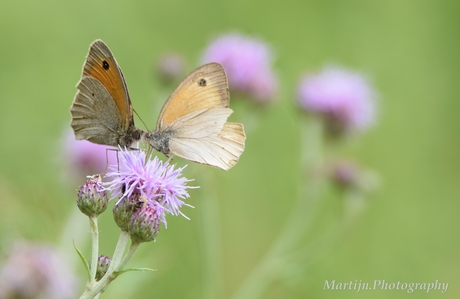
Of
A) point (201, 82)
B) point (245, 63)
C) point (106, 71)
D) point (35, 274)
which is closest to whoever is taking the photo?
point (106, 71)

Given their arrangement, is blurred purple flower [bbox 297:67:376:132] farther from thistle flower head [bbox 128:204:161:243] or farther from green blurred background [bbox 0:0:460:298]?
thistle flower head [bbox 128:204:161:243]

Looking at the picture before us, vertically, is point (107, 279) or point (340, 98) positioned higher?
point (340, 98)

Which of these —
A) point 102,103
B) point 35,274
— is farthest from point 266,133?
point 102,103

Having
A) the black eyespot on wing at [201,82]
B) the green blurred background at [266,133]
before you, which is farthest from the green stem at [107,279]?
the green blurred background at [266,133]

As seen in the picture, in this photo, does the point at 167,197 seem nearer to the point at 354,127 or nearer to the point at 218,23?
the point at 354,127

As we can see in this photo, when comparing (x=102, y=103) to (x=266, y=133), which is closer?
(x=102, y=103)

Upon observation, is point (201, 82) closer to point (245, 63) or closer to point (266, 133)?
point (245, 63)

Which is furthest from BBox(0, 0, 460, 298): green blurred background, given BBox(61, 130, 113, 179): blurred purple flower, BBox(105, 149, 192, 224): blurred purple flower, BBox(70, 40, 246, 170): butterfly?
BBox(105, 149, 192, 224): blurred purple flower
